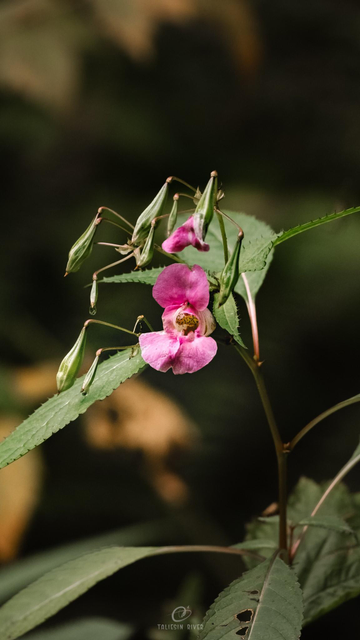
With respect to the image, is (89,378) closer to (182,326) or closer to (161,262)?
(182,326)

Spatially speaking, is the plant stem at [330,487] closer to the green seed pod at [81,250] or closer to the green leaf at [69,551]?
the green seed pod at [81,250]


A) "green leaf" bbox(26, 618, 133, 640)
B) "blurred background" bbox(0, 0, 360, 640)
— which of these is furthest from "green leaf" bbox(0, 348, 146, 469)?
"blurred background" bbox(0, 0, 360, 640)

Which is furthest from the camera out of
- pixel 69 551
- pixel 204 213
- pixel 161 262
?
pixel 161 262

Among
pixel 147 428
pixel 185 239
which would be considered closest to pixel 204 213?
pixel 185 239

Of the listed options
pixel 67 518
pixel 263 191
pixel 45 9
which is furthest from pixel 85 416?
pixel 45 9

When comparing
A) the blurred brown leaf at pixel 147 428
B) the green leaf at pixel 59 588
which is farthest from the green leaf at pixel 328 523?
the blurred brown leaf at pixel 147 428

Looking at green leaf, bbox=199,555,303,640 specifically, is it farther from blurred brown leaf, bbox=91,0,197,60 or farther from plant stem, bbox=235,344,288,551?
blurred brown leaf, bbox=91,0,197,60
